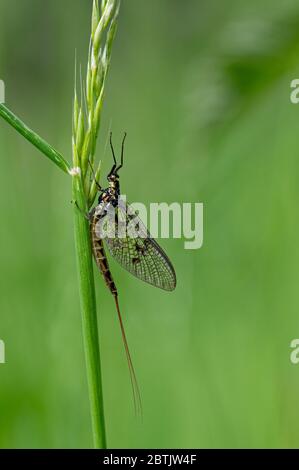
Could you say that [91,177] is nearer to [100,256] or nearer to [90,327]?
[90,327]

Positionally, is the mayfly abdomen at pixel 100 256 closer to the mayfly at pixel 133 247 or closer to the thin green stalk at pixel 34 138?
the mayfly at pixel 133 247

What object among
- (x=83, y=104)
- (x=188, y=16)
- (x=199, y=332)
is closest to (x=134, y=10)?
(x=188, y=16)

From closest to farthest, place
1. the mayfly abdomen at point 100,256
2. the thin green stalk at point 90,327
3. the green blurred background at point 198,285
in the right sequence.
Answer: the thin green stalk at point 90,327, the mayfly abdomen at point 100,256, the green blurred background at point 198,285

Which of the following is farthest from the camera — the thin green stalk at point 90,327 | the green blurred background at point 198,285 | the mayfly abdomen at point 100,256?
the green blurred background at point 198,285

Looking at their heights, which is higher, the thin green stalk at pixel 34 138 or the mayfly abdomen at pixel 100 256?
the thin green stalk at pixel 34 138

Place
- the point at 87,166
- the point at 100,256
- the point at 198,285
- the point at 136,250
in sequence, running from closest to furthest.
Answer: the point at 87,166
the point at 100,256
the point at 136,250
the point at 198,285

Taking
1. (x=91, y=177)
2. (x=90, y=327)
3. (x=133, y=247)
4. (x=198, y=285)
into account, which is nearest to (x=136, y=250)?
(x=133, y=247)

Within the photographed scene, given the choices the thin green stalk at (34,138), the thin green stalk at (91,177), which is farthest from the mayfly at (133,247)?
the thin green stalk at (34,138)
